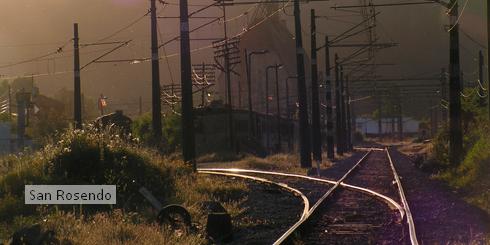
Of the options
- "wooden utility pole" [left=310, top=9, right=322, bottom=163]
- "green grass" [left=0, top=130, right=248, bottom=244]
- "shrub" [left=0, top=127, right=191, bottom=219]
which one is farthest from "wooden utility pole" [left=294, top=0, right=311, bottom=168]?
"shrub" [left=0, top=127, right=191, bottom=219]

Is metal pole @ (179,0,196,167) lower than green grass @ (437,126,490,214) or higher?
higher

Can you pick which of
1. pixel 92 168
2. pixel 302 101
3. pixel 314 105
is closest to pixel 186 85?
pixel 92 168

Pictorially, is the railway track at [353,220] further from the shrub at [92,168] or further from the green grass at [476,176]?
the shrub at [92,168]

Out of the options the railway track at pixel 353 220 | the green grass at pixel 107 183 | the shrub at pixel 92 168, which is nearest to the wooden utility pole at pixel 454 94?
the railway track at pixel 353 220

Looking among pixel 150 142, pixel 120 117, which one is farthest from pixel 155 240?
pixel 120 117

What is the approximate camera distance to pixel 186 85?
24891 mm

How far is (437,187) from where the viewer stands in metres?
22.3

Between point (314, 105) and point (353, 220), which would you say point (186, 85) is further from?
point (314, 105)

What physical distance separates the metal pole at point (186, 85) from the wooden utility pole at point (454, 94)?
10055 millimetres

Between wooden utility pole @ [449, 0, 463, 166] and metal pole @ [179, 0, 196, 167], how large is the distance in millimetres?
10055

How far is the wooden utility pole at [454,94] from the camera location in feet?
87.2

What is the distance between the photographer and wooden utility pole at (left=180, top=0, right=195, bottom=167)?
2502cm

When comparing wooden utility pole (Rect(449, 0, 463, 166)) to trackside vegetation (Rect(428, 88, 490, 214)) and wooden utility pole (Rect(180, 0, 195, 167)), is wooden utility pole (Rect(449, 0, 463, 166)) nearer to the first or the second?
trackside vegetation (Rect(428, 88, 490, 214))

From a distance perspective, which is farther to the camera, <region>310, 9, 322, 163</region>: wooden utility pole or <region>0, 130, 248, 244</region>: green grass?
<region>310, 9, 322, 163</region>: wooden utility pole
